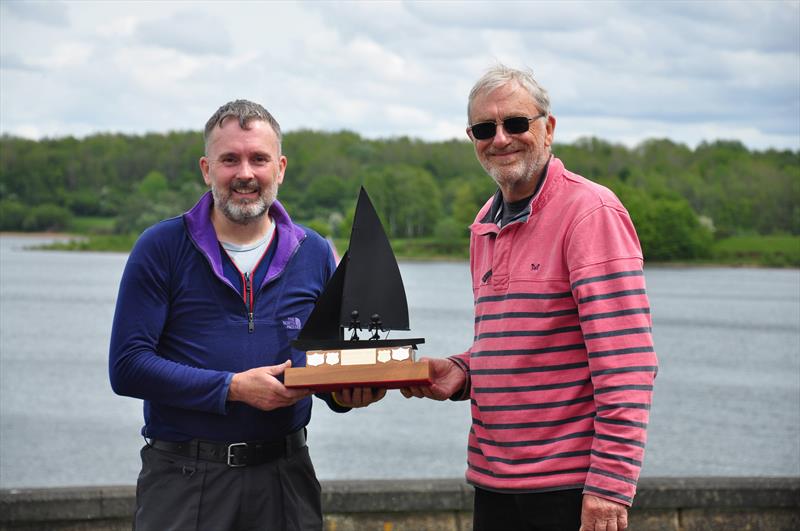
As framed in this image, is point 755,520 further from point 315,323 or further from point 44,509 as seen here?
point 44,509

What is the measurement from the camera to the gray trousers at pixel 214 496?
11.4ft

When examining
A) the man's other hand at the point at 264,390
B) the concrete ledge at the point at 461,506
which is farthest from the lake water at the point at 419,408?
the man's other hand at the point at 264,390

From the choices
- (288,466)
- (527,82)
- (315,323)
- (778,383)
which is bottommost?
(778,383)

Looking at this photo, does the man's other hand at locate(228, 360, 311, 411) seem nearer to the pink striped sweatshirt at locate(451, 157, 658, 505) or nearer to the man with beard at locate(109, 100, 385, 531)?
the man with beard at locate(109, 100, 385, 531)

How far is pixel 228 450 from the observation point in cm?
350

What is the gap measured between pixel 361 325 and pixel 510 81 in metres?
0.99

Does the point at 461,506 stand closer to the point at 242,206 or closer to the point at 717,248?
the point at 242,206

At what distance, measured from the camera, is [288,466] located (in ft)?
11.8

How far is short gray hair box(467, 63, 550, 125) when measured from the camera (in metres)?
3.32

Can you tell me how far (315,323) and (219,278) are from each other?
368mm

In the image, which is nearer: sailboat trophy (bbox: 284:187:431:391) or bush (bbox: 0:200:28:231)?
sailboat trophy (bbox: 284:187:431:391)

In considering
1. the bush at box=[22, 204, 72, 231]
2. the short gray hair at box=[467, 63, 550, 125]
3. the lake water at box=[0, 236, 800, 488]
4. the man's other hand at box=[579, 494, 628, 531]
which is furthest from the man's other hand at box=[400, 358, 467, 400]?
the bush at box=[22, 204, 72, 231]

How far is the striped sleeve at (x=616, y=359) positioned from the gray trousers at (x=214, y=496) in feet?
3.67

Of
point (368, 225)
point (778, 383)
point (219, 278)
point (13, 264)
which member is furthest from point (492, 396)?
point (13, 264)
